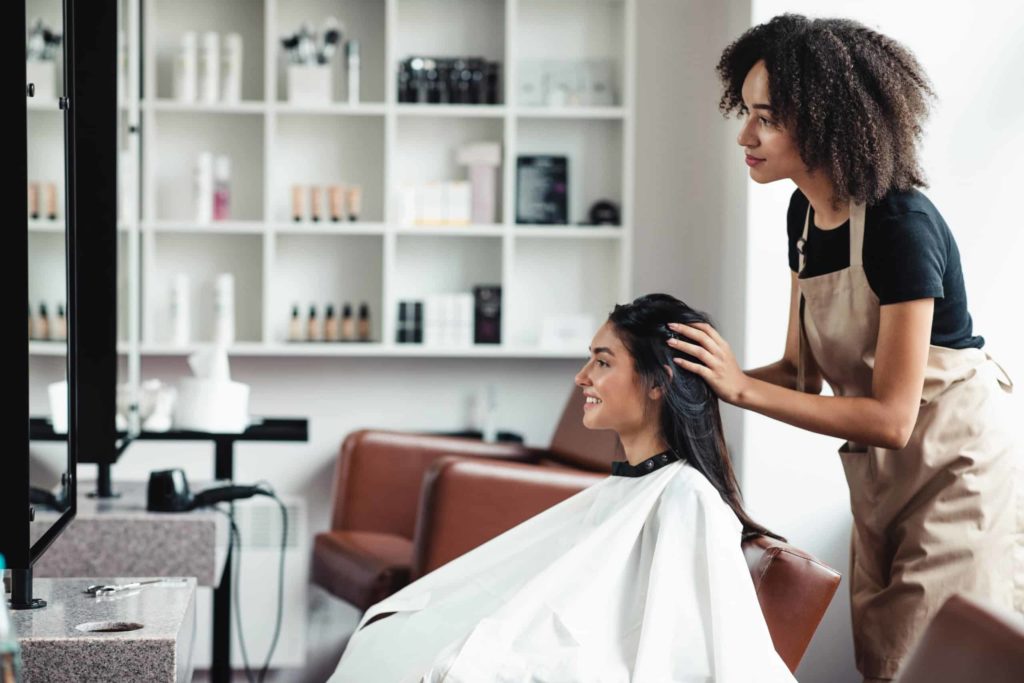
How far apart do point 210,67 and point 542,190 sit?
3.77ft

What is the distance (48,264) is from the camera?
161 cm

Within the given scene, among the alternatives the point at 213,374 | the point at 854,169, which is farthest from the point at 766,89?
the point at 213,374

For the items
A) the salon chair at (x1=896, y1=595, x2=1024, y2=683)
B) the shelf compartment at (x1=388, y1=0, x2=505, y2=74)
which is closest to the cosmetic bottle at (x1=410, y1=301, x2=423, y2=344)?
the shelf compartment at (x1=388, y1=0, x2=505, y2=74)

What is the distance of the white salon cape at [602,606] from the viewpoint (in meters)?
1.59

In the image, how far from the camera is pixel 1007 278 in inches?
116

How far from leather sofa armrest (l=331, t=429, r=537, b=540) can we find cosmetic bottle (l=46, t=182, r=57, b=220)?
191cm

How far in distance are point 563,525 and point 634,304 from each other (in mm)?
417

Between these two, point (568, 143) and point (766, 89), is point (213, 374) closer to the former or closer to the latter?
point (568, 143)

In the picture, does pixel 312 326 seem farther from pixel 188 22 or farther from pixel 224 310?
pixel 188 22

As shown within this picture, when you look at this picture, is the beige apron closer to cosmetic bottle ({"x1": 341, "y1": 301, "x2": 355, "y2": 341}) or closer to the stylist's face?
the stylist's face

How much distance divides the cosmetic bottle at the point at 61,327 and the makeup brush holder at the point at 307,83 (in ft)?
7.26

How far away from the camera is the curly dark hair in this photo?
5.24 ft

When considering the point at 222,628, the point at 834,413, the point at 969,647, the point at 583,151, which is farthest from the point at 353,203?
the point at 969,647

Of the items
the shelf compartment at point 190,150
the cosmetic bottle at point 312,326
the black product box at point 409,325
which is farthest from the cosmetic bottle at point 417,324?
the shelf compartment at point 190,150
